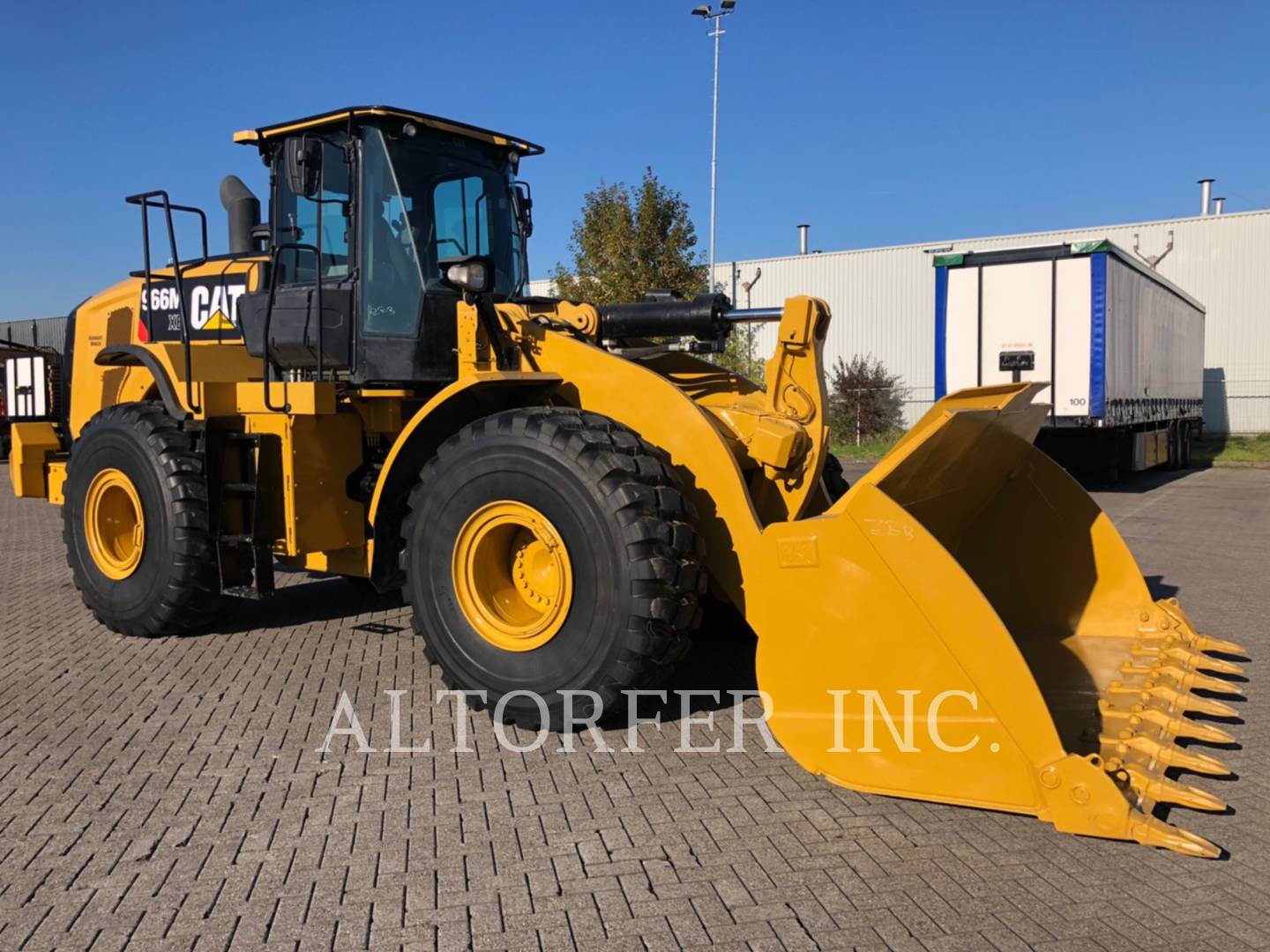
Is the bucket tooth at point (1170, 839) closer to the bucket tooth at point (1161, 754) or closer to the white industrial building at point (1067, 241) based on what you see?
the bucket tooth at point (1161, 754)

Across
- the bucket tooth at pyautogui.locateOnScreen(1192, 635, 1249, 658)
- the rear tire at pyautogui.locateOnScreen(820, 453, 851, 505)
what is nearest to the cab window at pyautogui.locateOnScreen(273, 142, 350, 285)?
the rear tire at pyautogui.locateOnScreen(820, 453, 851, 505)

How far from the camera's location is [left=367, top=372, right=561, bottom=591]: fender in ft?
16.8

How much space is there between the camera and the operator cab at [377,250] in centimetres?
594

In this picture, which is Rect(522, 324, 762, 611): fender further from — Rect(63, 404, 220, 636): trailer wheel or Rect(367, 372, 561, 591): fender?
Rect(63, 404, 220, 636): trailer wheel

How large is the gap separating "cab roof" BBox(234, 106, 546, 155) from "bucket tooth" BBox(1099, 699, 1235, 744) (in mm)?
4658

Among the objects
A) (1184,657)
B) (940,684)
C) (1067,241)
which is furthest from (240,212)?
(1067,241)

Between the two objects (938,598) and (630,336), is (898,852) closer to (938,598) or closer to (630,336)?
(938,598)

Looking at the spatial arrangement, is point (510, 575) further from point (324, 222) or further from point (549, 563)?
point (324, 222)

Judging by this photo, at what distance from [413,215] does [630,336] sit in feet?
4.72

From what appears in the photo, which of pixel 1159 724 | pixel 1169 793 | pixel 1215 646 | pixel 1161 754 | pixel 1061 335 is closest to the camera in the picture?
pixel 1169 793

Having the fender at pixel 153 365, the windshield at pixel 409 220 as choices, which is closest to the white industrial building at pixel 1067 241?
the fender at pixel 153 365

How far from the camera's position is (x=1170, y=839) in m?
3.41

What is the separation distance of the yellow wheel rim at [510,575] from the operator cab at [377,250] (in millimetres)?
1402

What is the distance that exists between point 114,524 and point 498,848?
178 inches
